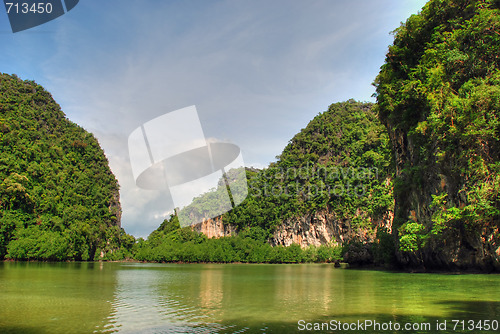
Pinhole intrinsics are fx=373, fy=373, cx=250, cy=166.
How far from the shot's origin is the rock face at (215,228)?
239 ft

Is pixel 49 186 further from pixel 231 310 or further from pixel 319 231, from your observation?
pixel 231 310

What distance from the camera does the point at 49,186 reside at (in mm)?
63062

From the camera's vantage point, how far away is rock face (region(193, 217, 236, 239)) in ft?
239

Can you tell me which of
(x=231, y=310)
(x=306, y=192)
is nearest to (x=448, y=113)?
(x=231, y=310)

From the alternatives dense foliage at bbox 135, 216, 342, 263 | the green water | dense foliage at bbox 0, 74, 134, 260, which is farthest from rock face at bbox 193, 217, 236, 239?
the green water

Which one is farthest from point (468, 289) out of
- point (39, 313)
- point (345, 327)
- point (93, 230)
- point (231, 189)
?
point (231, 189)

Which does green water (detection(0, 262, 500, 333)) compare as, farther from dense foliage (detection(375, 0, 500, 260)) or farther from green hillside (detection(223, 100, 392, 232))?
green hillside (detection(223, 100, 392, 232))

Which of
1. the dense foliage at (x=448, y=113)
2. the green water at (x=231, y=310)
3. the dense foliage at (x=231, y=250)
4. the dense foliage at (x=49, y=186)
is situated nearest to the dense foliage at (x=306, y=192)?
the dense foliage at (x=231, y=250)

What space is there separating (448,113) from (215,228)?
59462 millimetres

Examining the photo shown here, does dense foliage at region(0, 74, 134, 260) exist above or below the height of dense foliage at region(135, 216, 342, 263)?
above

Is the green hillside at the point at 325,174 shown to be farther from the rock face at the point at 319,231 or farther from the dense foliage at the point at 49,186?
the dense foliage at the point at 49,186

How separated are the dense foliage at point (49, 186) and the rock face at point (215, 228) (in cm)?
1426

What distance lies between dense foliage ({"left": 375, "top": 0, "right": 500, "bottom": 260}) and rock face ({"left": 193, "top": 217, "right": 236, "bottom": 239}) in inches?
1966

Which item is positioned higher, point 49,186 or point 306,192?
point 49,186
